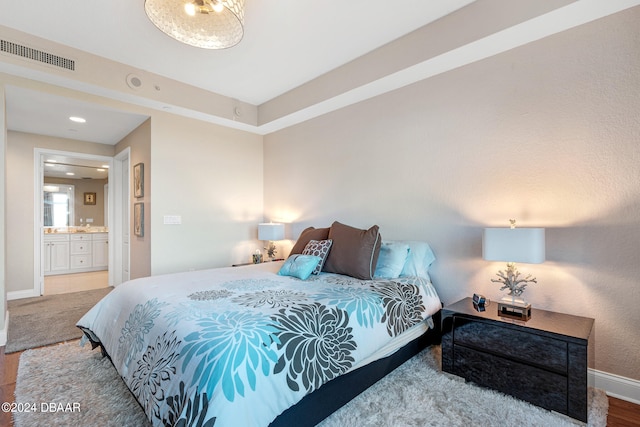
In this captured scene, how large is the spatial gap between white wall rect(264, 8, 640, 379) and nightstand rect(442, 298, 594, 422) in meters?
0.33

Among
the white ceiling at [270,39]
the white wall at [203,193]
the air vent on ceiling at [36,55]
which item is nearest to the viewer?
the white ceiling at [270,39]

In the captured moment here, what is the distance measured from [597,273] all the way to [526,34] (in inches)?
68.7

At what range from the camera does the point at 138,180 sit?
13.0 ft

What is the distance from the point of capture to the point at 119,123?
12.9ft

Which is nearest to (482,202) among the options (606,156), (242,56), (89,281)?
(606,156)

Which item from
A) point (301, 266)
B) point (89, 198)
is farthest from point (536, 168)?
point (89, 198)

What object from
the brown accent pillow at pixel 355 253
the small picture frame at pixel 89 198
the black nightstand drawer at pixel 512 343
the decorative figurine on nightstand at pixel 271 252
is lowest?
the black nightstand drawer at pixel 512 343

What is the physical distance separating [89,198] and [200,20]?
7605 millimetres

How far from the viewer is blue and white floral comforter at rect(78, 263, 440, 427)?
47.6 inches

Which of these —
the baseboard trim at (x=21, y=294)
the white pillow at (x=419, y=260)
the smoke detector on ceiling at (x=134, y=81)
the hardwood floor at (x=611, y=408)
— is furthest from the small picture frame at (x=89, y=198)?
the white pillow at (x=419, y=260)

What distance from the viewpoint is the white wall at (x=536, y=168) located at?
75.3 inches

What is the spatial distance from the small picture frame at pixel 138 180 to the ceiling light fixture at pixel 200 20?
231 centimetres

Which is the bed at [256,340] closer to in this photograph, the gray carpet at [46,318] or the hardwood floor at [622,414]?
the gray carpet at [46,318]

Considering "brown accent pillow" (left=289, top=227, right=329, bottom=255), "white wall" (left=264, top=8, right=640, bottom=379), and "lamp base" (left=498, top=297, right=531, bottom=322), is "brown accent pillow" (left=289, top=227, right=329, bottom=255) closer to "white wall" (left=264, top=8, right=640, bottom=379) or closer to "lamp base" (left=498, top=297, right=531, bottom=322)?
"white wall" (left=264, top=8, right=640, bottom=379)
